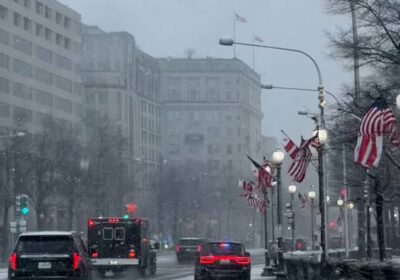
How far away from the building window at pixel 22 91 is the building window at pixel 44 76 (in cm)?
303

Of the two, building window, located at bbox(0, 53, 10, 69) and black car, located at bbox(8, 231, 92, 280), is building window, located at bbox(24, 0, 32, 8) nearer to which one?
building window, located at bbox(0, 53, 10, 69)

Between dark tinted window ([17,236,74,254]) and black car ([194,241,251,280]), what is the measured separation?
10.7 metres

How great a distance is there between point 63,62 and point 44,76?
5402 millimetres

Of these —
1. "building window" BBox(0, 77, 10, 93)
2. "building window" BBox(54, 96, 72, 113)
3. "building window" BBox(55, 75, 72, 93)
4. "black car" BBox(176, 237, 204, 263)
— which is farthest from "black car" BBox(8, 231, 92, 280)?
"building window" BBox(55, 75, 72, 93)

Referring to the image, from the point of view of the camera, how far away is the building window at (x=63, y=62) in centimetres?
11519

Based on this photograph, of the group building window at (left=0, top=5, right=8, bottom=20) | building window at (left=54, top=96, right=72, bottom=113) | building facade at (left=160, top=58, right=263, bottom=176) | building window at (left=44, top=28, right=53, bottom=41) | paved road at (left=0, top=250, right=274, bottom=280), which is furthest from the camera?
building facade at (left=160, top=58, right=263, bottom=176)

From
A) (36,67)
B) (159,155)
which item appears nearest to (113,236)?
(36,67)

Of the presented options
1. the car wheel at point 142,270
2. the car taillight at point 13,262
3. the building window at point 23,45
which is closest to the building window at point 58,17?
the building window at point 23,45

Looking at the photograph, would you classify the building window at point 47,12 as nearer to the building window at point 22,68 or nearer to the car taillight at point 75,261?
the building window at point 22,68

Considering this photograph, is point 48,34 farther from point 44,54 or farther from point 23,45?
point 23,45

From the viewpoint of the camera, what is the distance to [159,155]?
160 m

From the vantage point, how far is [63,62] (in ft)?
382

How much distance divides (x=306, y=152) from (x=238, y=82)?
14088 cm

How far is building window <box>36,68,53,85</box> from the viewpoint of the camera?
110 meters
